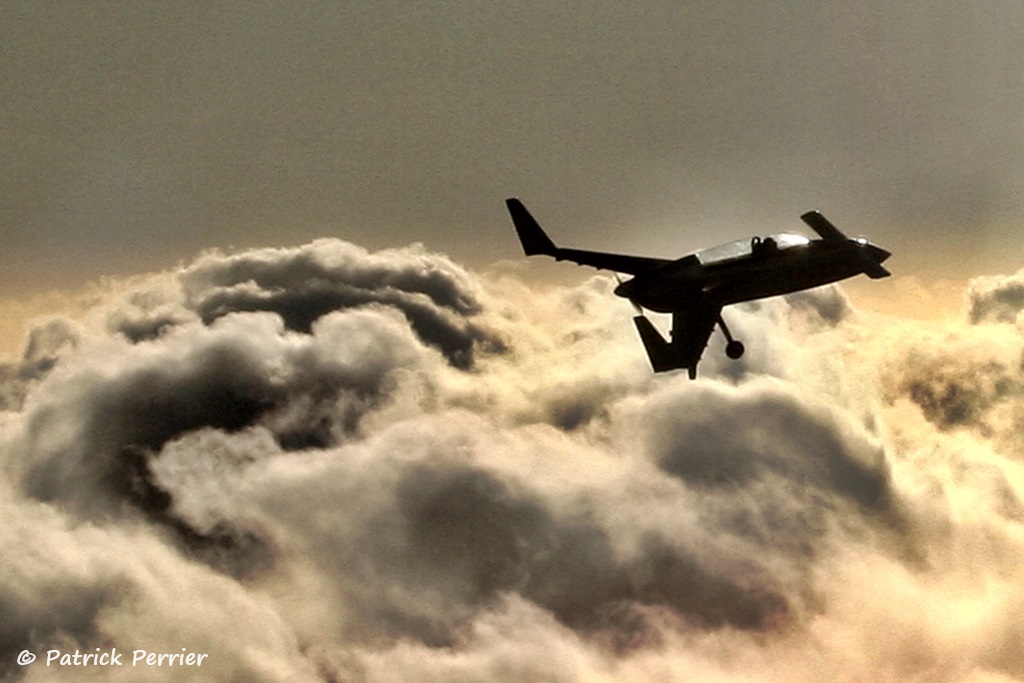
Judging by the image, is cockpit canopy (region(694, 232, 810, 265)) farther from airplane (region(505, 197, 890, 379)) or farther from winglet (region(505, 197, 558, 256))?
winglet (region(505, 197, 558, 256))

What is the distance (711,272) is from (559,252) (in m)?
10.6

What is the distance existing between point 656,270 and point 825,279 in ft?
36.3

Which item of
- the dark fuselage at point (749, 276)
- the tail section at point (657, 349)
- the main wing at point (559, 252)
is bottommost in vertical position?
the tail section at point (657, 349)

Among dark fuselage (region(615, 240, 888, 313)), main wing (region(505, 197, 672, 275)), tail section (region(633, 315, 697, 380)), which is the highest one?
main wing (region(505, 197, 672, 275))

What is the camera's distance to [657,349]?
198 ft

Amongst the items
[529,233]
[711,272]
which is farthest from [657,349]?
Result: [529,233]

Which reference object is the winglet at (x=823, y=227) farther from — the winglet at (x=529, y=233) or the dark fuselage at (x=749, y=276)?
the winglet at (x=529, y=233)

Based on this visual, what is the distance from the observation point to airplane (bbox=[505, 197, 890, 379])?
55.5 metres

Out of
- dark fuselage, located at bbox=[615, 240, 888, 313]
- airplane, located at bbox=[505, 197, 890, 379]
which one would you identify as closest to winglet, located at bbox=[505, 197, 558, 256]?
airplane, located at bbox=[505, 197, 890, 379]

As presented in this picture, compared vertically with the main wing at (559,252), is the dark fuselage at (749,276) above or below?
below

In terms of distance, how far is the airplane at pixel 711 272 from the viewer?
55.5 meters

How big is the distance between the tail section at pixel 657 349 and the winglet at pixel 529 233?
8.11 metres

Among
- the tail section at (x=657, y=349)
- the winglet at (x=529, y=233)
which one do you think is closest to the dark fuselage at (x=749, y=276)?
Result: the tail section at (x=657, y=349)

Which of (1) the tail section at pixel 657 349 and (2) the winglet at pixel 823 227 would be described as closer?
(2) the winglet at pixel 823 227
